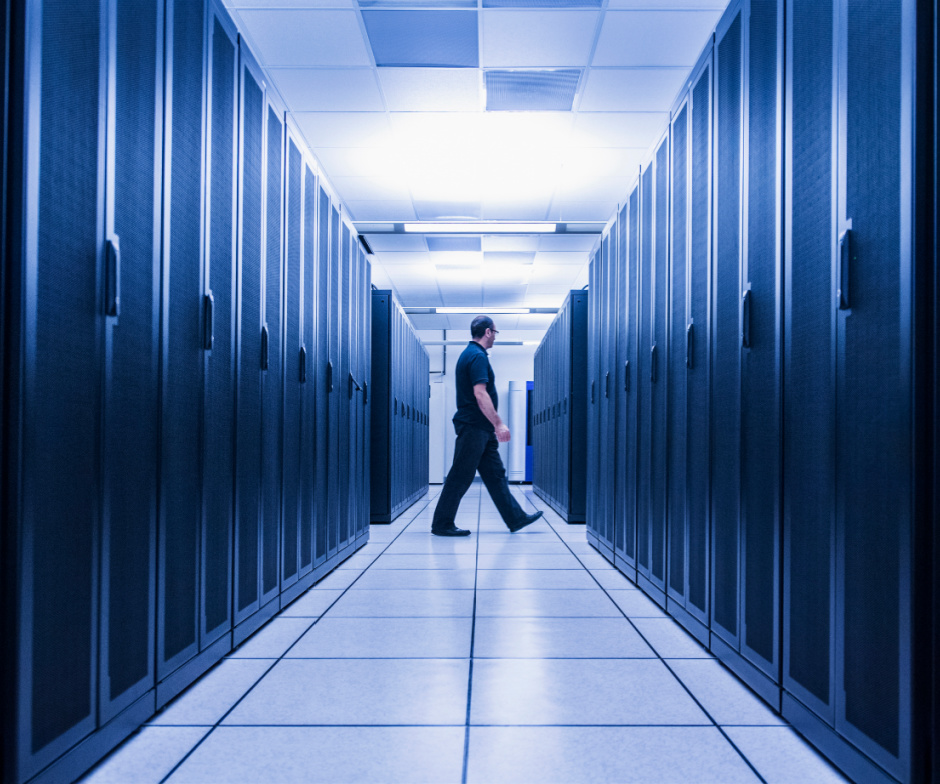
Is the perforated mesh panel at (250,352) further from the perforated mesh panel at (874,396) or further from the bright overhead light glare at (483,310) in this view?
the bright overhead light glare at (483,310)

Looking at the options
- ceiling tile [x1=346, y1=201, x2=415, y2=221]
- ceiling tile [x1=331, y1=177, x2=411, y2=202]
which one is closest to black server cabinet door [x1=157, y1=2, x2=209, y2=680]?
ceiling tile [x1=331, y1=177, x2=411, y2=202]

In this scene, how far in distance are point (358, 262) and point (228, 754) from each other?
10.8ft

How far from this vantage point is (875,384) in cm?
123

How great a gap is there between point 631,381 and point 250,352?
6.04 feet

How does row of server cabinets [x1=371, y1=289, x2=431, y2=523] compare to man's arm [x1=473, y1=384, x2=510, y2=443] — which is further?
row of server cabinets [x1=371, y1=289, x2=431, y2=523]

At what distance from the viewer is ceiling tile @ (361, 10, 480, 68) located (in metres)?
3.61

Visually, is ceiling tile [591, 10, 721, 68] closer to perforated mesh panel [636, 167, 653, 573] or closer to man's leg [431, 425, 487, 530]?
perforated mesh panel [636, 167, 653, 573]

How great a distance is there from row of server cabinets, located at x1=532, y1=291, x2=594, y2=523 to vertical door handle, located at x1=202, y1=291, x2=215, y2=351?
306cm

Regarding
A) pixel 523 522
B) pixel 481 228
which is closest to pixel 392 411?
pixel 523 522

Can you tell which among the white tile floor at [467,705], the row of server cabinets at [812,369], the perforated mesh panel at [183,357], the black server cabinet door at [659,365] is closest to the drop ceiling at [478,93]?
the black server cabinet door at [659,365]

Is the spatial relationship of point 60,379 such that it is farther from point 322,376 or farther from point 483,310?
point 483,310

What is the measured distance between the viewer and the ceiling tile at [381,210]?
625 centimetres

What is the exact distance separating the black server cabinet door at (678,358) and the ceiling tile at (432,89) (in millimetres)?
1899

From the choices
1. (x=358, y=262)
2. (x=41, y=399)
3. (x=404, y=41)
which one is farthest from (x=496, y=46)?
(x=41, y=399)
